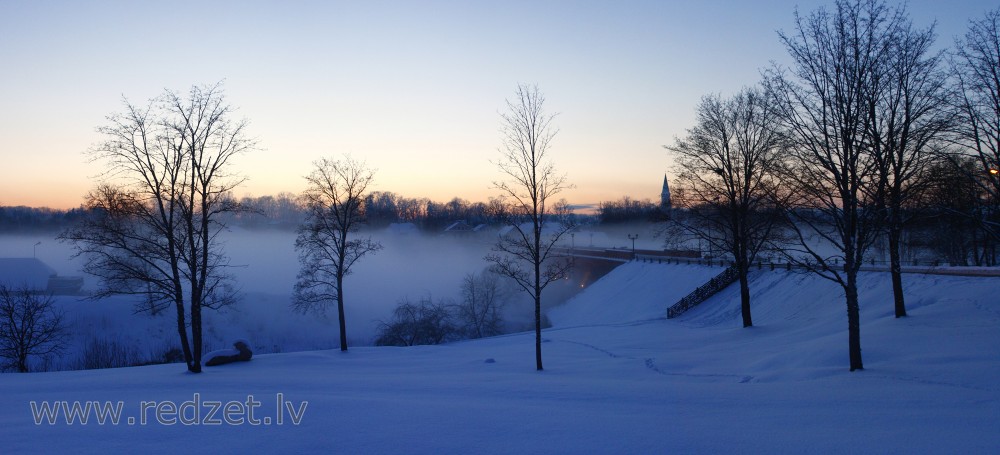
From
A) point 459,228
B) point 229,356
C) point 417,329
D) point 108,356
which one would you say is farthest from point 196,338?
point 459,228

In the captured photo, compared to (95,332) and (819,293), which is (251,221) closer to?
(95,332)

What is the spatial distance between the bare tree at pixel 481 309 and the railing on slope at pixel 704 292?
1559 centimetres

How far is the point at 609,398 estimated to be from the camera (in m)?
9.62

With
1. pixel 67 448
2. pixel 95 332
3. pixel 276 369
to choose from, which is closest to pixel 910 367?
pixel 67 448

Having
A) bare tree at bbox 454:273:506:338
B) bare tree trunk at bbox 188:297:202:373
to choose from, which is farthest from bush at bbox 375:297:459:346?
bare tree trunk at bbox 188:297:202:373

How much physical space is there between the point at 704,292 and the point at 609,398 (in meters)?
26.2

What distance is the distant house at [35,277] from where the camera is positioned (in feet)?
175

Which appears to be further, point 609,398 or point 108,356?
point 108,356

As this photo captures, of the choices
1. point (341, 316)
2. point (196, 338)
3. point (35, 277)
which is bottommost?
point (341, 316)

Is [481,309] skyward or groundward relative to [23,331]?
groundward

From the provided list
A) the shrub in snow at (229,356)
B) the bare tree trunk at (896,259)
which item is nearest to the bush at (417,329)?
the shrub in snow at (229,356)

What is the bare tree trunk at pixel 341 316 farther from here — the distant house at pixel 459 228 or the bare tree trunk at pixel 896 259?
the distant house at pixel 459 228

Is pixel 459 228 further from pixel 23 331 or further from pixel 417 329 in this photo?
pixel 23 331

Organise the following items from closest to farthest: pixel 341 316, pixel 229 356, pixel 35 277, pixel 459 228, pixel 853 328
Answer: pixel 853 328 < pixel 229 356 < pixel 341 316 < pixel 35 277 < pixel 459 228
